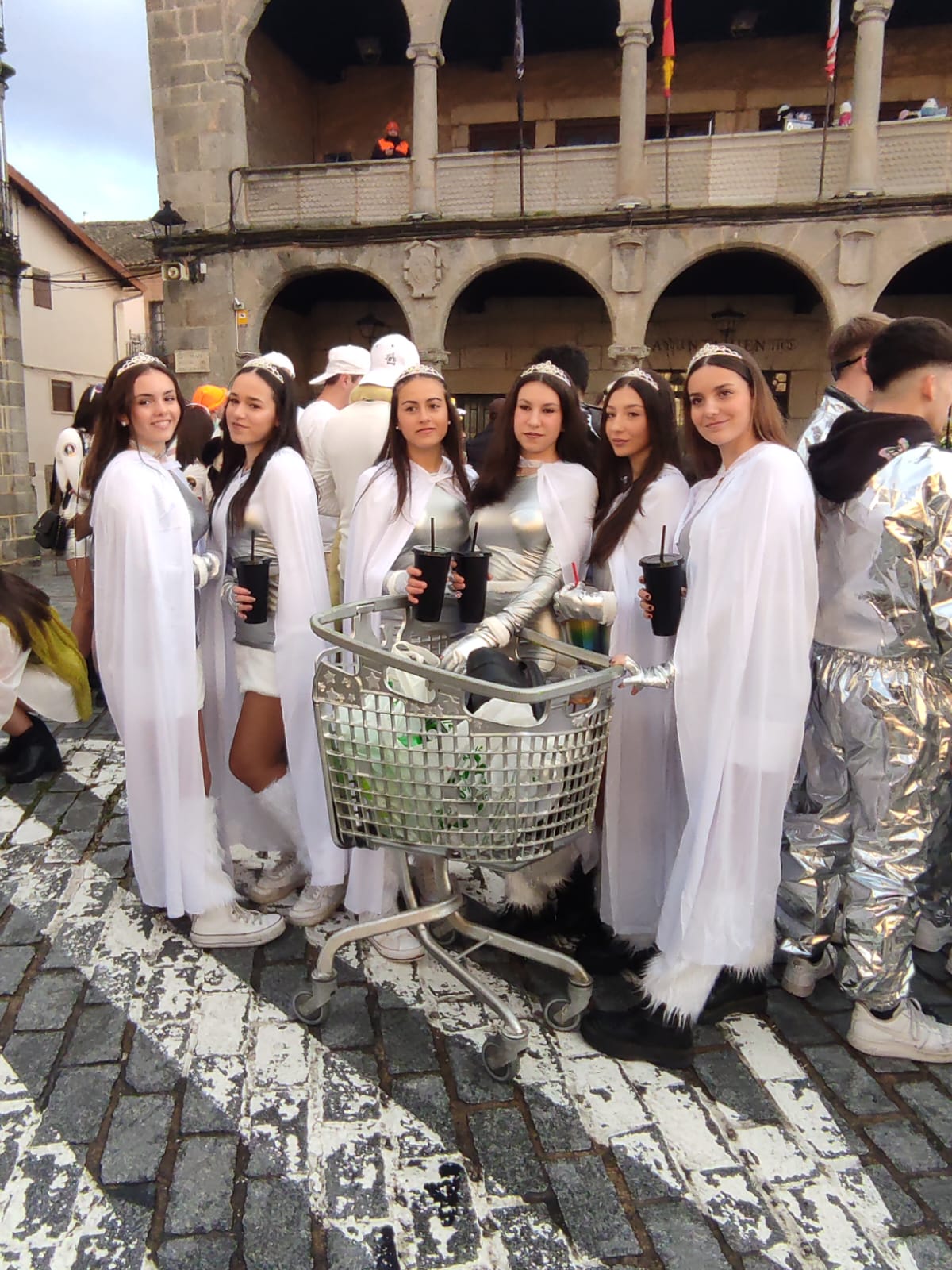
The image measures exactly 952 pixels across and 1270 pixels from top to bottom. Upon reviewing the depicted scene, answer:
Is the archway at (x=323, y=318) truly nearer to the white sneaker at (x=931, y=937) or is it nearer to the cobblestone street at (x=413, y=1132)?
the cobblestone street at (x=413, y=1132)

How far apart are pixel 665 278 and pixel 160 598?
1169cm

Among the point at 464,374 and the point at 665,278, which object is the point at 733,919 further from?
the point at 464,374

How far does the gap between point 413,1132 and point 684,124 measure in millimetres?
17122

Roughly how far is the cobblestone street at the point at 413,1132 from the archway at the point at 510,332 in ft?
46.7

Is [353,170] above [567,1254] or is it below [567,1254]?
above

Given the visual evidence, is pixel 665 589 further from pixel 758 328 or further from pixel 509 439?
pixel 758 328

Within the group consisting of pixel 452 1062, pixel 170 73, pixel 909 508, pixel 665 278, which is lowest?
pixel 452 1062

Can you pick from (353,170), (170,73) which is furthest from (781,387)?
(170,73)

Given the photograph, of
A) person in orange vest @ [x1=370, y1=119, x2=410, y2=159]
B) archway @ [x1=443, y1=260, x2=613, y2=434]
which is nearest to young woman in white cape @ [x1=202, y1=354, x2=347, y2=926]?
person in orange vest @ [x1=370, y1=119, x2=410, y2=159]

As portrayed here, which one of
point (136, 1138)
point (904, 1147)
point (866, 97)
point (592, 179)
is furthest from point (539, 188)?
point (136, 1138)

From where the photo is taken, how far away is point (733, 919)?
2.62 meters

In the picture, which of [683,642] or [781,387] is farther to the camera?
[781,387]

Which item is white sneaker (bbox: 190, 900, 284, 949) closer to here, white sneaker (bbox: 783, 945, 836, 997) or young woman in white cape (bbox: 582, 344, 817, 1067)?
young woman in white cape (bbox: 582, 344, 817, 1067)

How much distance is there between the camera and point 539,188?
13125mm
